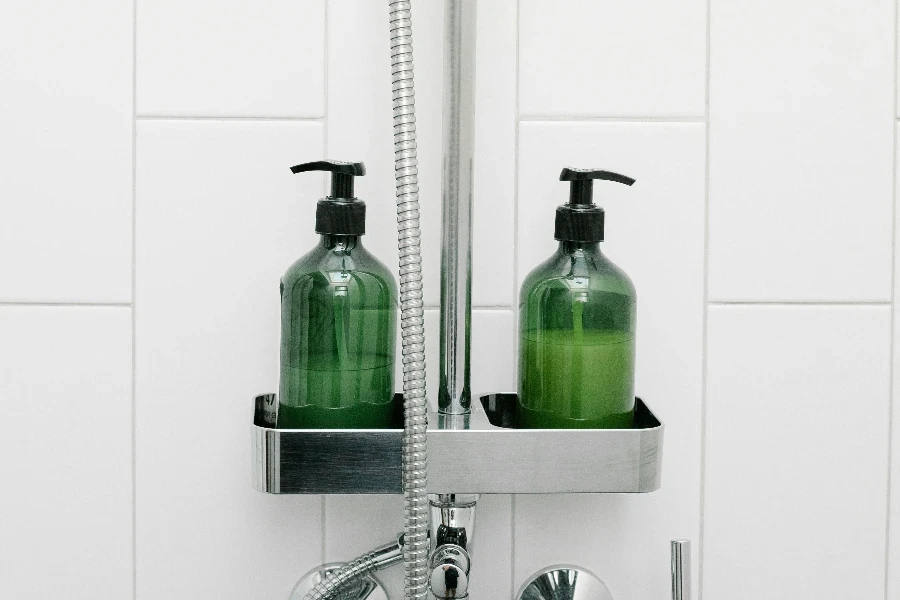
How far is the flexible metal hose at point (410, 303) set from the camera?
0.61 metres

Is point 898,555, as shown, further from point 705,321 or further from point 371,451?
point 371,451

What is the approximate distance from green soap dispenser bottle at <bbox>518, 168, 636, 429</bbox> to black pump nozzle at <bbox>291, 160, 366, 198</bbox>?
5.5 inches

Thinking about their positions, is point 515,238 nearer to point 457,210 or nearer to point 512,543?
point 457,210

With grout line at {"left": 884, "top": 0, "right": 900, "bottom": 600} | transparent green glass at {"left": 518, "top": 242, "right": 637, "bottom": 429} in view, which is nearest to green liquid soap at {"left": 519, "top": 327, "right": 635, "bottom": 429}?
transparent green glass at {"left": 518, "top": 242, "right": 637, "bottom": 429}

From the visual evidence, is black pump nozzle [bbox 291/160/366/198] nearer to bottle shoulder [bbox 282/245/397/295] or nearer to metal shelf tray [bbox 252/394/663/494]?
bottle shoulder [bbox 282/245/397/295]

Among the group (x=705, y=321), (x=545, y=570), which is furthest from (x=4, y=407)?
(x=705, y=321)

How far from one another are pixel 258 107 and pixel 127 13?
120mm

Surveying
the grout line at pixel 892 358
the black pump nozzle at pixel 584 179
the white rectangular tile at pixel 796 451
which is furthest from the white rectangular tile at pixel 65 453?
the grout line at pixel 892 358

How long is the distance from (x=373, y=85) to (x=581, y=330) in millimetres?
249

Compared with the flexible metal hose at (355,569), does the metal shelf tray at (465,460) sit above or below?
above

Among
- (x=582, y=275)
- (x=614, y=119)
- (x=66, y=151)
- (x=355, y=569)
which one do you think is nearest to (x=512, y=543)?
(x=355, y=569)

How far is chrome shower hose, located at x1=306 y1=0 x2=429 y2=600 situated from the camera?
0.61 m

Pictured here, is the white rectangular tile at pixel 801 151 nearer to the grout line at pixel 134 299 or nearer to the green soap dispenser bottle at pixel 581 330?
the green soap dispenser bottle at pixel 581 330

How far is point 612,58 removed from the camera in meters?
0.73
